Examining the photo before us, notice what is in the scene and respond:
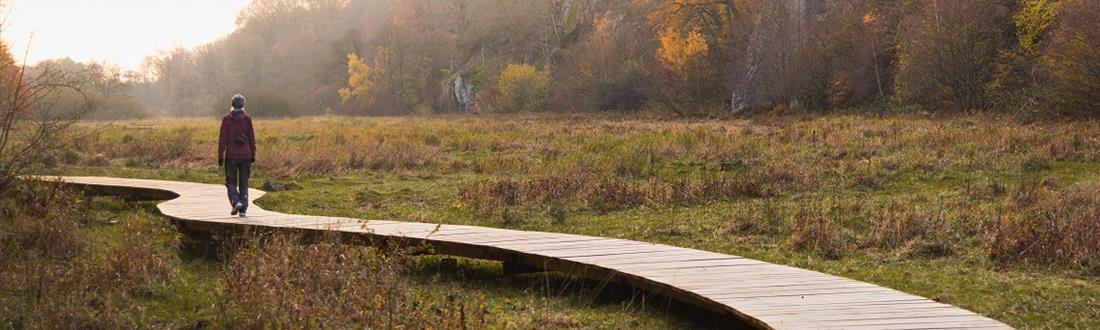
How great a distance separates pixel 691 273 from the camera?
23.5 ft

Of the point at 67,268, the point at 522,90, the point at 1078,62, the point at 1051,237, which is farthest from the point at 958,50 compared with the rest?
the point at 522,90

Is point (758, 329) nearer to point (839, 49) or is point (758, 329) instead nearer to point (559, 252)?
point (559, 252)

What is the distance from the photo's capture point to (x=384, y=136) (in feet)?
93.6

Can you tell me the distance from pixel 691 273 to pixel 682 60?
40.0 meters

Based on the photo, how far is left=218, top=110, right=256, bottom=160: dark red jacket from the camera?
1048 cm

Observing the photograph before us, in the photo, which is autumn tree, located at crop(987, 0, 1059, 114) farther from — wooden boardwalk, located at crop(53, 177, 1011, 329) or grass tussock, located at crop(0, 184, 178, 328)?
grass tussock, located at crop(0, 184, 178, 328)

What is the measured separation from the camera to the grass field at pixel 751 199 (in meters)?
7.79

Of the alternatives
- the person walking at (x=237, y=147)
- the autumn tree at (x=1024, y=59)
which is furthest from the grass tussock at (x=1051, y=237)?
the autumn tree at (x=1024, y=59)

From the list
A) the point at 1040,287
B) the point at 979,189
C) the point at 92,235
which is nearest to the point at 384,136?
the point at 92,235

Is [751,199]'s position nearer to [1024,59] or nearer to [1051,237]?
[1051,237]

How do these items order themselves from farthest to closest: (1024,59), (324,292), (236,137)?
(1024,59) → (236,137) → (324,292)

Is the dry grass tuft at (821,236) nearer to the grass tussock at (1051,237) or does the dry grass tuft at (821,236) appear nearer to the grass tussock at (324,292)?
the grass tussock at (1051,237)

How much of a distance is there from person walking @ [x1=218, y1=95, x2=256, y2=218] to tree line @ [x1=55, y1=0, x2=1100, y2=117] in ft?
70.1

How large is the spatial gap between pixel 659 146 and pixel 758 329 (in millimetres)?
15282
